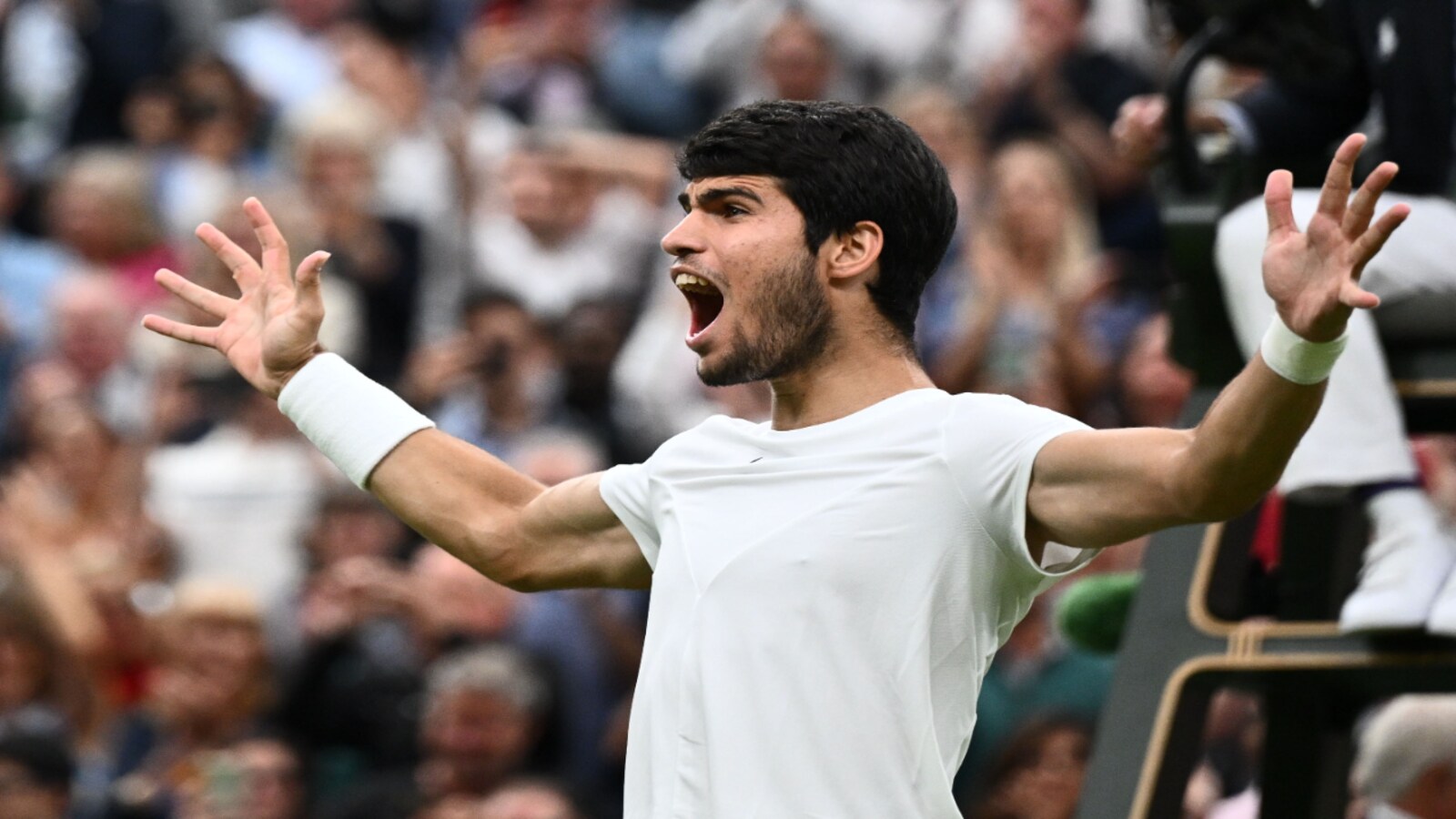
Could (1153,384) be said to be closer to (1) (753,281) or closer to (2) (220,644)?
(2) (220,644)

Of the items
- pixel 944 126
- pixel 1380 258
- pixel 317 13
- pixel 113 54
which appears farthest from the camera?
pixel 317 13

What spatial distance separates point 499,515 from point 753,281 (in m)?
0.57

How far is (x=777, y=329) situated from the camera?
267 centimetres

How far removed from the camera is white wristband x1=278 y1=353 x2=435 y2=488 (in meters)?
3.01

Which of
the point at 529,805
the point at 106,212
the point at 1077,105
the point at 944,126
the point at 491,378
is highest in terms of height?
the point at 1077,105

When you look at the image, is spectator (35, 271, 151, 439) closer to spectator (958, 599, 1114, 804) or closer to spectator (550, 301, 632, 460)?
spectator (550, 301, 632, 460)

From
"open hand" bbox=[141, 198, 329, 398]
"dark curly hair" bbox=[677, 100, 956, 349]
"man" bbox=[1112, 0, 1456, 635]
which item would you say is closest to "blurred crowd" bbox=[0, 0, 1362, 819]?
"man" bbox=[1112, 0, 1456, 635]

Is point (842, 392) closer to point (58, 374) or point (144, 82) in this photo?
point (58, 374)

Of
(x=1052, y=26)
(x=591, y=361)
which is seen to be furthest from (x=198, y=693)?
(x=1052, y=26)

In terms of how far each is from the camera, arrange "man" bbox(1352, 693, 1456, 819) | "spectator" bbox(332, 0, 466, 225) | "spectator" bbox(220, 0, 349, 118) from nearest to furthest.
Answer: "man" bbox(1352, 693, 1456, 819), "spectator" bbox(332, 0, 466, 225), "spectator" bbox(220, 0, 349, 118)

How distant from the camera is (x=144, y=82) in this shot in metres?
8.63

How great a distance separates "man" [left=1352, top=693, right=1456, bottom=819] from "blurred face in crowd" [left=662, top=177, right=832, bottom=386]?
223 cm

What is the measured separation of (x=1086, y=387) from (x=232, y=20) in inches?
175

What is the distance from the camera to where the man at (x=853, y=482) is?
234cm
